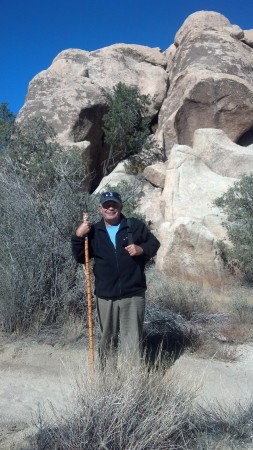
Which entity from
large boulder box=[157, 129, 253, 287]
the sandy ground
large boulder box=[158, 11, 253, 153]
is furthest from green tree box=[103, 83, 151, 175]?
the sandy ground

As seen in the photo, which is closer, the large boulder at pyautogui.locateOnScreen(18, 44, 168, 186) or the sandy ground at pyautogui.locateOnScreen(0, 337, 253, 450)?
the sandy ground at pyautogui.locateOnScreen(0, 337, 253, 450)

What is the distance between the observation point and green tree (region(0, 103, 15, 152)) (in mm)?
13875

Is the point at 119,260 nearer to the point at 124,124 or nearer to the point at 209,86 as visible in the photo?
the point at 209,86

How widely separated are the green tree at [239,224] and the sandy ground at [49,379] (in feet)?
14.4

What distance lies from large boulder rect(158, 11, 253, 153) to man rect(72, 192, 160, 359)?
12037 millimetres

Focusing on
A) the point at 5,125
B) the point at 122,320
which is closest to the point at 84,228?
the point at 122,320

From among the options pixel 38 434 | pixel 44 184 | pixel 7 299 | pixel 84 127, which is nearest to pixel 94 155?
pixel 84 127

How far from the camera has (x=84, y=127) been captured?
56.6ft

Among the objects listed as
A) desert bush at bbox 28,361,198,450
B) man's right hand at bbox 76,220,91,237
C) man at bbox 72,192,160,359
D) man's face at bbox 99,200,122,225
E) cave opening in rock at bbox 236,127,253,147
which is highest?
cave opening in rock at bbox 236,127,253,147

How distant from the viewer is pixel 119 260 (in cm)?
458

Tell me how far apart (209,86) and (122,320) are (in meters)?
12.8

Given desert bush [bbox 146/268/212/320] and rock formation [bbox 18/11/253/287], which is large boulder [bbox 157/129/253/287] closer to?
rock formation [bbox 18/11/253/287]

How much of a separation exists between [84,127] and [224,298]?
32.9ft

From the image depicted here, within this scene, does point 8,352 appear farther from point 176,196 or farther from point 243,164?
point 243,164
